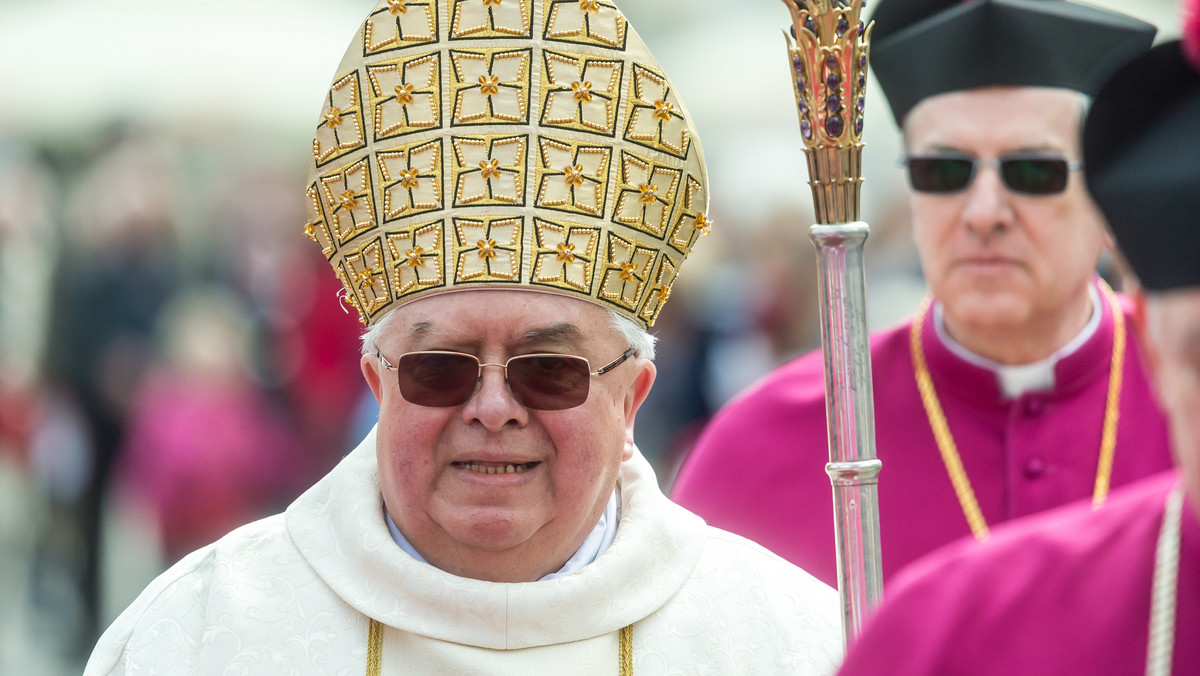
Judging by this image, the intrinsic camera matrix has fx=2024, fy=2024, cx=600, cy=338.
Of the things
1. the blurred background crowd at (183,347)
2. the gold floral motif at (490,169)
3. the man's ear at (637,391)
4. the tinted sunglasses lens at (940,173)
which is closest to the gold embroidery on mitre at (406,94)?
the gold floral motif at (490,169)

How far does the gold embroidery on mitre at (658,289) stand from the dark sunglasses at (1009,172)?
844mm

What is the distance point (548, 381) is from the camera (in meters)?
3.71

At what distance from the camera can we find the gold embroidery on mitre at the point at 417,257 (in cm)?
384

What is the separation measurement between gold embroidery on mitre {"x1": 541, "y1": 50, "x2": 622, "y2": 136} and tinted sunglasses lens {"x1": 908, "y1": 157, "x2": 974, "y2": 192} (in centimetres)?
102

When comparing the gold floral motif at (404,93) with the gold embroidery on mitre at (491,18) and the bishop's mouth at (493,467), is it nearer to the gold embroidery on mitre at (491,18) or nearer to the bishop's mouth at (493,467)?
the gold embroidery on mitre at (491,18)

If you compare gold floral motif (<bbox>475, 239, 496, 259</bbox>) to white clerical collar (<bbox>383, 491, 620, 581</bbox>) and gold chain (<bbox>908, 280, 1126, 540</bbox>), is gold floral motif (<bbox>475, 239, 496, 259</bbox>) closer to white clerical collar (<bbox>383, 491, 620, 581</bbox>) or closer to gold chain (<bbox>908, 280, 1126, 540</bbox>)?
white clerical collar (<bbox>383, 491, 620, 581</bbox>)

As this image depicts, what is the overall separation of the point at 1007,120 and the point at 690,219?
0.97 meters

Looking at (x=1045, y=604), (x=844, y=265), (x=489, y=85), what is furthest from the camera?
(x=489, y=85)

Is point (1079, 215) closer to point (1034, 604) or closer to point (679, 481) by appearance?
point (679, 481)

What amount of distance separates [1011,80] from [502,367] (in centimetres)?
160

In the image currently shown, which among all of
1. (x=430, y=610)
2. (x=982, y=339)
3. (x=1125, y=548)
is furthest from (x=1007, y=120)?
(x=1125, y=548)

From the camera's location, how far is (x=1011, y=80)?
464cm

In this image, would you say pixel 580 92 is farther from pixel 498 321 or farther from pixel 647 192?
pixel 498 321

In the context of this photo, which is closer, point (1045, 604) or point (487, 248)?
point (1045, 604)
